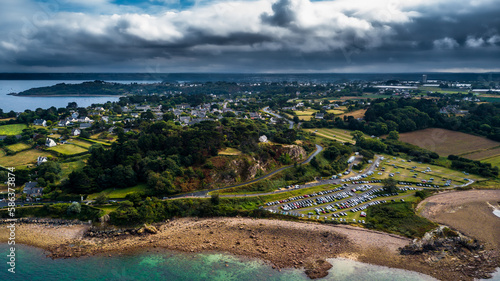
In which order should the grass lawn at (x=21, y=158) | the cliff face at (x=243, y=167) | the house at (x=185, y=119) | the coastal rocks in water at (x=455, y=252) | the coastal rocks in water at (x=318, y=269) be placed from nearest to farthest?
1. the coastal rocks in water at (x=318, y=269)
2. the coastal rocks in water at (x=455, y=252)
3. the cliff face at (x=243, y=167)
4. the grass lawn at (x=21, y=158)
5. the house at (x=185, y=119)

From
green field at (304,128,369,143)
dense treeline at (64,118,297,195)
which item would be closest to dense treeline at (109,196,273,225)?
dense treeline at (64,118,297,195)

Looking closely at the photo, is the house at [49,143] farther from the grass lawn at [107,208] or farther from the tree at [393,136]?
the tree at [393,136]

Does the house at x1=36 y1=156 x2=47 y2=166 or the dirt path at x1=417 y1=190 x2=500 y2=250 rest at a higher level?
the house at x1=36 y1=156 x2=47 y2=166

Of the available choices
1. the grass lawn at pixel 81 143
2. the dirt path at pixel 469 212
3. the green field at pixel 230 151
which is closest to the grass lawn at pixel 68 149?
the grass lawn at pixel 81 143

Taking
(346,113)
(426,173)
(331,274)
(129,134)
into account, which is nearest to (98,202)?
(129,134)

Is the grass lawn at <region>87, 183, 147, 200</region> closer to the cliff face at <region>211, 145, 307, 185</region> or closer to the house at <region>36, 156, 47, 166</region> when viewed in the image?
the cliff face at <region>211, 145, 307, 185</region>

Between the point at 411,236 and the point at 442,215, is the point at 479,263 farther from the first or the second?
the point at 442,215

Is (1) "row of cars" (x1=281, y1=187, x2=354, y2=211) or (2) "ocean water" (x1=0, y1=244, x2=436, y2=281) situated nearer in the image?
(2) "ocean water" (x1=0, y1=244, x2=436, y2=281)
